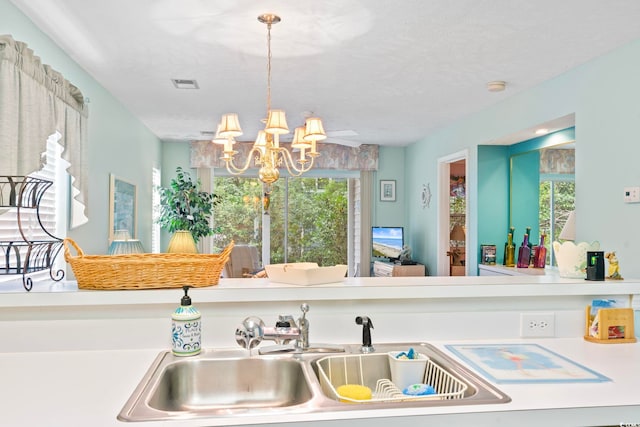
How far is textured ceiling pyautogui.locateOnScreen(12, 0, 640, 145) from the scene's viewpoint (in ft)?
9.23

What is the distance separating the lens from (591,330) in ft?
6.01

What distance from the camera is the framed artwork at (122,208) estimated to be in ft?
15.2

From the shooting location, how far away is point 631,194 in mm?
3268

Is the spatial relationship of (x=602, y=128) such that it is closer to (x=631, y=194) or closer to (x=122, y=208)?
(x=631, y=194)

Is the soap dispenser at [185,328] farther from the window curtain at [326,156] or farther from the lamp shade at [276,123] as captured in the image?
the window curtain at [326,156]

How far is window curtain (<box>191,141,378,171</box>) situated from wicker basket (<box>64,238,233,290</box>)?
230 inches

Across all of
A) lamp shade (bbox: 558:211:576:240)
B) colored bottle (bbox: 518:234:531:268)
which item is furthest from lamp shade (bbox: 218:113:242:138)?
colored bottle (bbox: 518:234:531:268)

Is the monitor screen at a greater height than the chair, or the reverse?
the monitor screen

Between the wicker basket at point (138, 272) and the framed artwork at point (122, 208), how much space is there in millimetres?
3108

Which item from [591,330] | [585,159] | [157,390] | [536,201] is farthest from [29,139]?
[536,201]

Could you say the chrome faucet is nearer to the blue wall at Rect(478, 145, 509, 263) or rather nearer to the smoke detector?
the smoke detector

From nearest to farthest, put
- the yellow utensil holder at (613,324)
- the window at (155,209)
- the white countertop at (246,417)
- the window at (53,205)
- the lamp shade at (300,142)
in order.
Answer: the white countertop at (246,417) → the yellow utensil holder at (613,324) → the window at (53,205) → the lamp shade at (300,142) → the window at (155,209)

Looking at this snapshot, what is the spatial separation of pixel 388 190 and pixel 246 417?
7.02 m

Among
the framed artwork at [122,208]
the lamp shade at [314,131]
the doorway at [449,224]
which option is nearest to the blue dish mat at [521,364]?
the lamp shade at [314,131]
